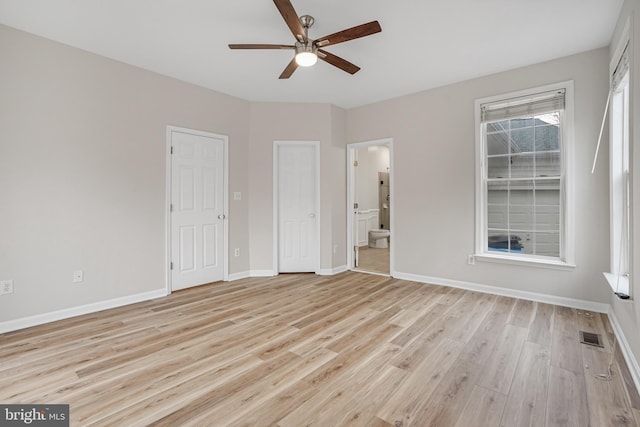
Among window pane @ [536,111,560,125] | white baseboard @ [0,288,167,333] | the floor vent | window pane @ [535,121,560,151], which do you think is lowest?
the floor vent

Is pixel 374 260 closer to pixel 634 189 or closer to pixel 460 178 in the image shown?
pixel 460 178

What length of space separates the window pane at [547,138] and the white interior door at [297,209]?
3.00m

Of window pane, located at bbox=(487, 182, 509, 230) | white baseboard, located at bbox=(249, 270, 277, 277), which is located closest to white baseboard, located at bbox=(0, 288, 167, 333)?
white baseboard, located at bbox=(249, 270, 277, 277)

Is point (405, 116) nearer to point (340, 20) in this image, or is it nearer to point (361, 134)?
point (361, 134)

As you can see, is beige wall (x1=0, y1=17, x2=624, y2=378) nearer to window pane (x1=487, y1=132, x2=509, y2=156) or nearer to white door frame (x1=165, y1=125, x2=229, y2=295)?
white door frame (x1=165, y1=125, x2=229, y2=295)

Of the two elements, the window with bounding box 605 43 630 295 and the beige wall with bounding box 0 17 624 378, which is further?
the beige wall with bounding box 0 17 624 378

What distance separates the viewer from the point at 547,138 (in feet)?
11.3

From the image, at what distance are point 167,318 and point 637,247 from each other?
391 cm

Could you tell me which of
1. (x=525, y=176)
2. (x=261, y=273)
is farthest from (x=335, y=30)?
(x=261, y=273)

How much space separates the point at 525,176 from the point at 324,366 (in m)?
3.27

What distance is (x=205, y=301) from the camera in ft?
11.6

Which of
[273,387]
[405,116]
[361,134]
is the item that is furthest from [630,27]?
[273,387]

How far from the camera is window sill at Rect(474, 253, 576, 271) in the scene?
3271 millimetres

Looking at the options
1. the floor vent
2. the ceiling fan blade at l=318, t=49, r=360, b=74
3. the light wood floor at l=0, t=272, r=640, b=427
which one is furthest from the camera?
the ceiling fan blade at l=318, t=49, r=360, b=74
